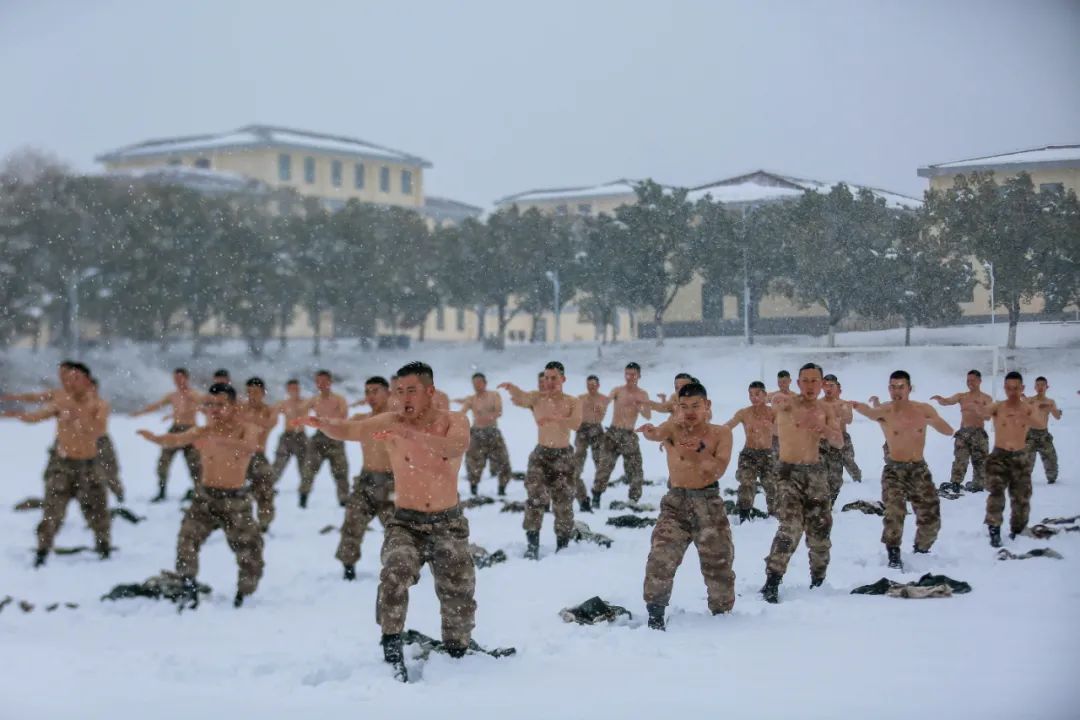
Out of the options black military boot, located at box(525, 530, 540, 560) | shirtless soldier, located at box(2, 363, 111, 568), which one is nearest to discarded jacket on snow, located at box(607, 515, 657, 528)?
black military boot, located at box(525, 530, 540, 560)

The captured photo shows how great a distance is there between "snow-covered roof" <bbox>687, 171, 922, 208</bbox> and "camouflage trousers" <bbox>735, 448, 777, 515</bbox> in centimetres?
607

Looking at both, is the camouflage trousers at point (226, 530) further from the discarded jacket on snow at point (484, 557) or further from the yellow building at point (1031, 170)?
the yellow building at point (1031, 170)

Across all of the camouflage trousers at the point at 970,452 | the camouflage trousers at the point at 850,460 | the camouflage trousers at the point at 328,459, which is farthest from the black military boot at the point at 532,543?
the camouflage trousers at the point at 970,452

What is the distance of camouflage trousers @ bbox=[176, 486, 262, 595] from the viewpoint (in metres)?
8.54

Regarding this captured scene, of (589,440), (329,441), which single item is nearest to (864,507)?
(589,440)

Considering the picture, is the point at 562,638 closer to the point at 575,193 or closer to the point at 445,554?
the point at 445,554

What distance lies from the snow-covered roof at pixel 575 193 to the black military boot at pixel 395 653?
13732 mm

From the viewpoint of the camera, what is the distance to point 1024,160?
559 inches

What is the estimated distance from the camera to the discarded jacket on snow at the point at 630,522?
11.7m

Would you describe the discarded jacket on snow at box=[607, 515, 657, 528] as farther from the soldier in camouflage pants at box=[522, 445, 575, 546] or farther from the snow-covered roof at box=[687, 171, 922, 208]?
the snow-covered roof at box=[687, 171, 922, 208]

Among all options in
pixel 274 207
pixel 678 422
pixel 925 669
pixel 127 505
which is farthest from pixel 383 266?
pixel 925 669

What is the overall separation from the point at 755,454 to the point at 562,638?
212 inches

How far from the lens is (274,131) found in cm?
2202

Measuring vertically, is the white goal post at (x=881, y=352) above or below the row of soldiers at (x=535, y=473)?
above
